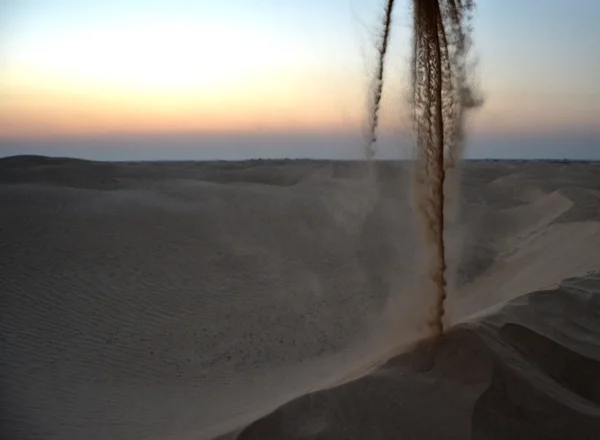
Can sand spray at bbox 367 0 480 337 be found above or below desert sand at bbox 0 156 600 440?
above

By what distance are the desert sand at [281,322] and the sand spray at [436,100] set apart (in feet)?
1.81

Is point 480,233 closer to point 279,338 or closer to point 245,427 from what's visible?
point 279,338

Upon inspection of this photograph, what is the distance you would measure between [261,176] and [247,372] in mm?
25421

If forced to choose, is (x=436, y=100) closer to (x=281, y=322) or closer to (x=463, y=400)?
(x=463, y=400)

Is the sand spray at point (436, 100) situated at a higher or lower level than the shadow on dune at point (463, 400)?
higher

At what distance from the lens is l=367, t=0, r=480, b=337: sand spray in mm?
6281

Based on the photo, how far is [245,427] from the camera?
218 inches

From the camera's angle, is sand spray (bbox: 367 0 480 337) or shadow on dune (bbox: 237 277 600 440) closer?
shadow on dune (bbox: 237 277 600 440)

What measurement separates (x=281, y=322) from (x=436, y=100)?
5430 mm

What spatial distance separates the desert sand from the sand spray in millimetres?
551

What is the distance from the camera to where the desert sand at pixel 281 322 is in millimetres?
5727

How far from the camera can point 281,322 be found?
1057cm

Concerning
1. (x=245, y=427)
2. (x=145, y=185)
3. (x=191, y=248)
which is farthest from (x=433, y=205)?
(x=145, y=185)

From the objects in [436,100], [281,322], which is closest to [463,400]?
[436,100]
